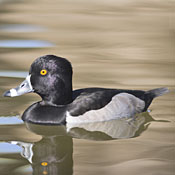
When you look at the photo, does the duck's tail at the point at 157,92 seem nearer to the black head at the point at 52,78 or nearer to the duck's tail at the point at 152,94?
the duck's tail at the point at 152,94

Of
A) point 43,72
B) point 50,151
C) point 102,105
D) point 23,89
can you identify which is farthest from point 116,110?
point 50,151

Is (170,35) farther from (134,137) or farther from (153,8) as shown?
(134,137)

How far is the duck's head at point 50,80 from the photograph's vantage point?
8.57 metres

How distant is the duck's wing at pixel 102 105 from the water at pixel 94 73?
109 millimetres

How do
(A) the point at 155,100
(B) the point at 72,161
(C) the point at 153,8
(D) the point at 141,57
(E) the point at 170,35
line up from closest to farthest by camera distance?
(B) the point at 72,161 < (A) the point at 155,100 < (D) the point at 141,57 < (E) the point at 170,35 < (C) the point at 153,8

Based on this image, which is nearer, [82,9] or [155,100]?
[155,100]

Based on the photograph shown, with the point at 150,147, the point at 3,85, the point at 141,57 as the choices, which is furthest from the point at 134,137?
the point at 141,57

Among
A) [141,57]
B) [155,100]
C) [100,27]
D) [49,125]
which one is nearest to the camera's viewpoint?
[49,125]

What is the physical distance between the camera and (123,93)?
29.6ft

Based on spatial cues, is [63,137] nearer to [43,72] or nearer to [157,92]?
[43,72]

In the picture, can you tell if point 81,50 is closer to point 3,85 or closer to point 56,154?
point 3,85

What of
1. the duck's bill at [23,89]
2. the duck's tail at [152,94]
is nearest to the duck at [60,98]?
the duck's bill at [23,89]

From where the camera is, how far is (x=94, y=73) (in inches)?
438

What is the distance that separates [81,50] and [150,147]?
5577 mm
